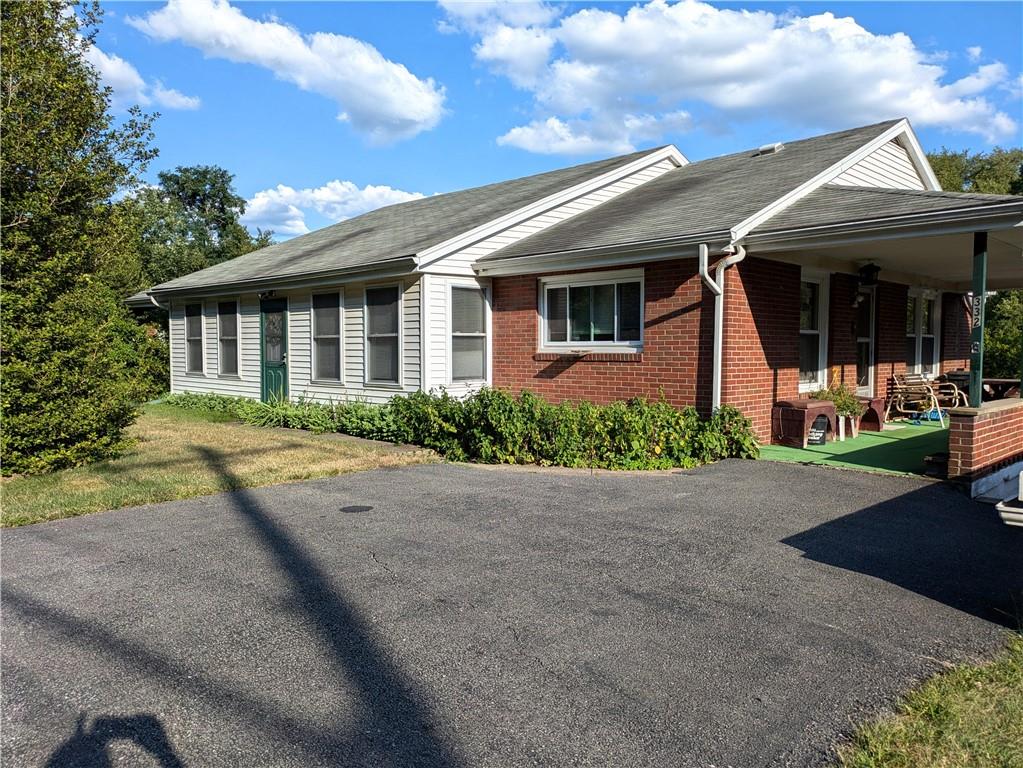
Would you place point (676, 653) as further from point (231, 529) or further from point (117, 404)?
point (117, 404)

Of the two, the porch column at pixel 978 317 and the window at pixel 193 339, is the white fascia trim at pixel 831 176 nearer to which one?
the porch column at pixel 978 317

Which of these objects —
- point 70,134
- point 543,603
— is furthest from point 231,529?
point 70,134

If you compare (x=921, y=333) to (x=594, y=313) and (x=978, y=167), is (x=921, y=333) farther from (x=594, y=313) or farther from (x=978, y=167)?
(x=978, y=167)

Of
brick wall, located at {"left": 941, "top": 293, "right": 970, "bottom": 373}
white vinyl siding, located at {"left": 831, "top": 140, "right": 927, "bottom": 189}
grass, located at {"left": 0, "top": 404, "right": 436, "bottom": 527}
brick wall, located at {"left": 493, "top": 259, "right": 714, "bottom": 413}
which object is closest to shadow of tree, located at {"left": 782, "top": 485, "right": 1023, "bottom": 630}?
brick wall, located at {"left": 493, "top": 259, "right": 714, "bottom": 413}

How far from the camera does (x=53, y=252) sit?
8.49 m

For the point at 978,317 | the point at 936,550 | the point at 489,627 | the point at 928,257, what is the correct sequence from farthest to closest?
the point at 928,257 < the point at 978,317 < the point at 936,550 < the point at 489,627

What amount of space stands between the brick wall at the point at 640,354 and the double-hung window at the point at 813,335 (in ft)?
7.79

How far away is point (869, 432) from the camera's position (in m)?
11.3

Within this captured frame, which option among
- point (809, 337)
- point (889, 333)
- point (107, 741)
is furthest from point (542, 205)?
point (107, 741)

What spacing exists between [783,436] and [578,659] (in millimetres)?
7413

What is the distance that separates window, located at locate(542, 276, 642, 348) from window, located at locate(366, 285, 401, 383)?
2.55 m

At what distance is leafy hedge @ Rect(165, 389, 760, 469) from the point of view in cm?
905

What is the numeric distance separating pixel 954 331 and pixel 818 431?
811 cm

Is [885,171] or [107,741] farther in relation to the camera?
[885,171]
